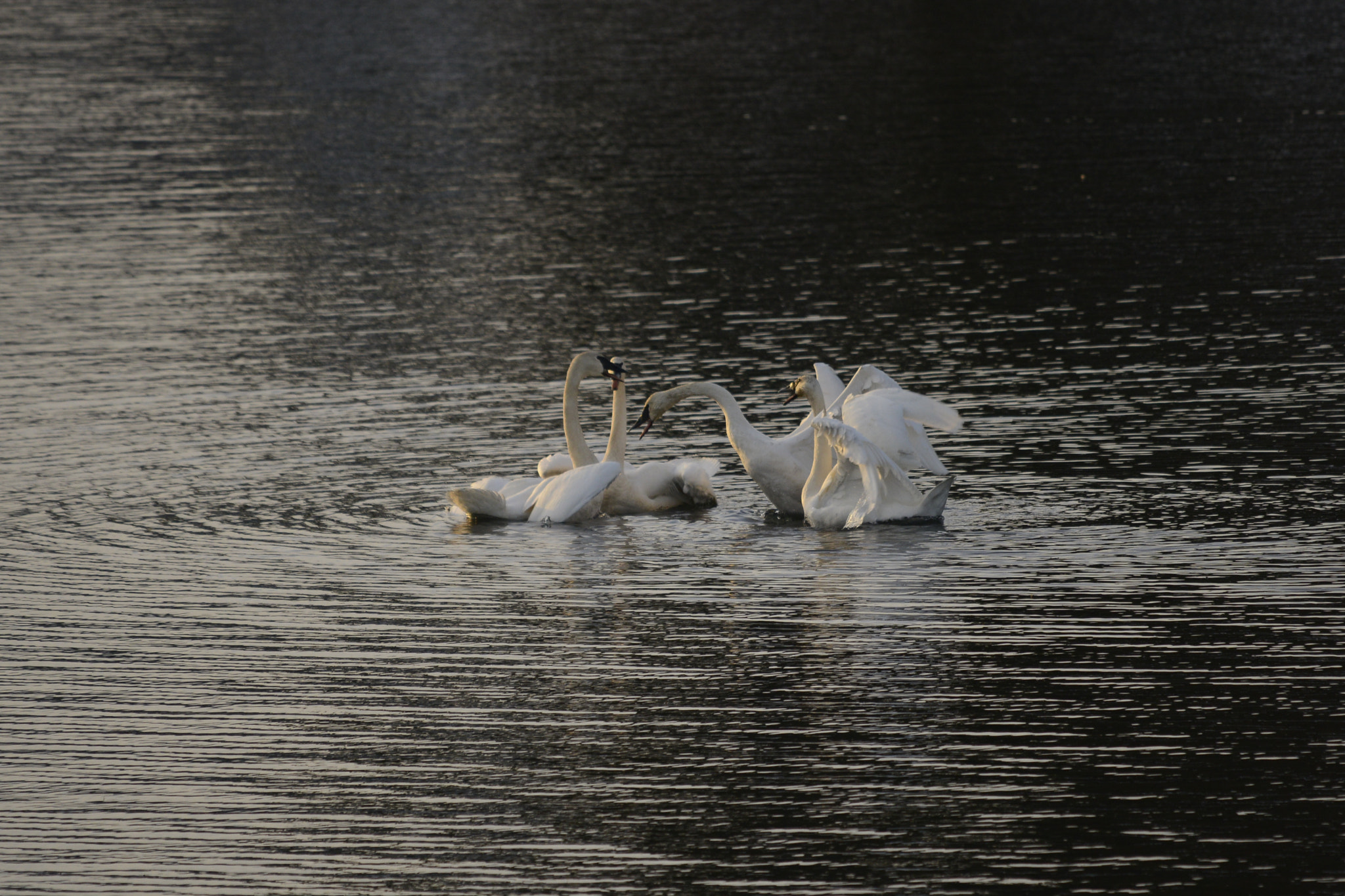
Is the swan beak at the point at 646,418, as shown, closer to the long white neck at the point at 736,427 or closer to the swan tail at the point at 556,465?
the swan tail at the point at 556,465

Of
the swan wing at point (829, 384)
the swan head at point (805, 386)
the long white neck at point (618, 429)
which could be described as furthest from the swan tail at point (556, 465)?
the swan wing at point (829, 384)

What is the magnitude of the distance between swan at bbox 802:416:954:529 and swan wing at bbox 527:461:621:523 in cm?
164

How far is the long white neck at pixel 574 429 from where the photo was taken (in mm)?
15789

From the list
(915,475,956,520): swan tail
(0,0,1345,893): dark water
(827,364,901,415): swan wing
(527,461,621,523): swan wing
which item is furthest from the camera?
A: (827,364,901,415): swan wing

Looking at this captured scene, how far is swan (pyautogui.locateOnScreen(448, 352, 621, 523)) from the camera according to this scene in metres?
14.8

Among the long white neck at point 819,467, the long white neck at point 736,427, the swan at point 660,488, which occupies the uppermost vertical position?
the long white neck at point 736,427

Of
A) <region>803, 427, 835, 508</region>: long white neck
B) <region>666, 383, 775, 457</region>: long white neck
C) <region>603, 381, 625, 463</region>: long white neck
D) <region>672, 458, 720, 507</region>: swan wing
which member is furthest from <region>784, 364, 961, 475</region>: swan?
<region>603, 381, 625, 463</region>: long white neck

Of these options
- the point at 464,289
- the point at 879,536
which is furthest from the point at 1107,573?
the point at 464,289

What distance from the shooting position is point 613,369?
52.5 feet

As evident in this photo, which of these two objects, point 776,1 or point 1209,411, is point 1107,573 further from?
point 776,1

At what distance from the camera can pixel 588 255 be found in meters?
26.5

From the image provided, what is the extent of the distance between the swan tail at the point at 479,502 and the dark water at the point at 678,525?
0.29 meters

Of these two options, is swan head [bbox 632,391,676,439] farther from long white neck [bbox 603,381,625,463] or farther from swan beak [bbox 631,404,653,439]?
long white neck [bbox 603,381,625,463]

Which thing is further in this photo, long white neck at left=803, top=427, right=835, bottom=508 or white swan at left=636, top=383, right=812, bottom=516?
white swan at left=636, top=383, right=812, bottom=516
